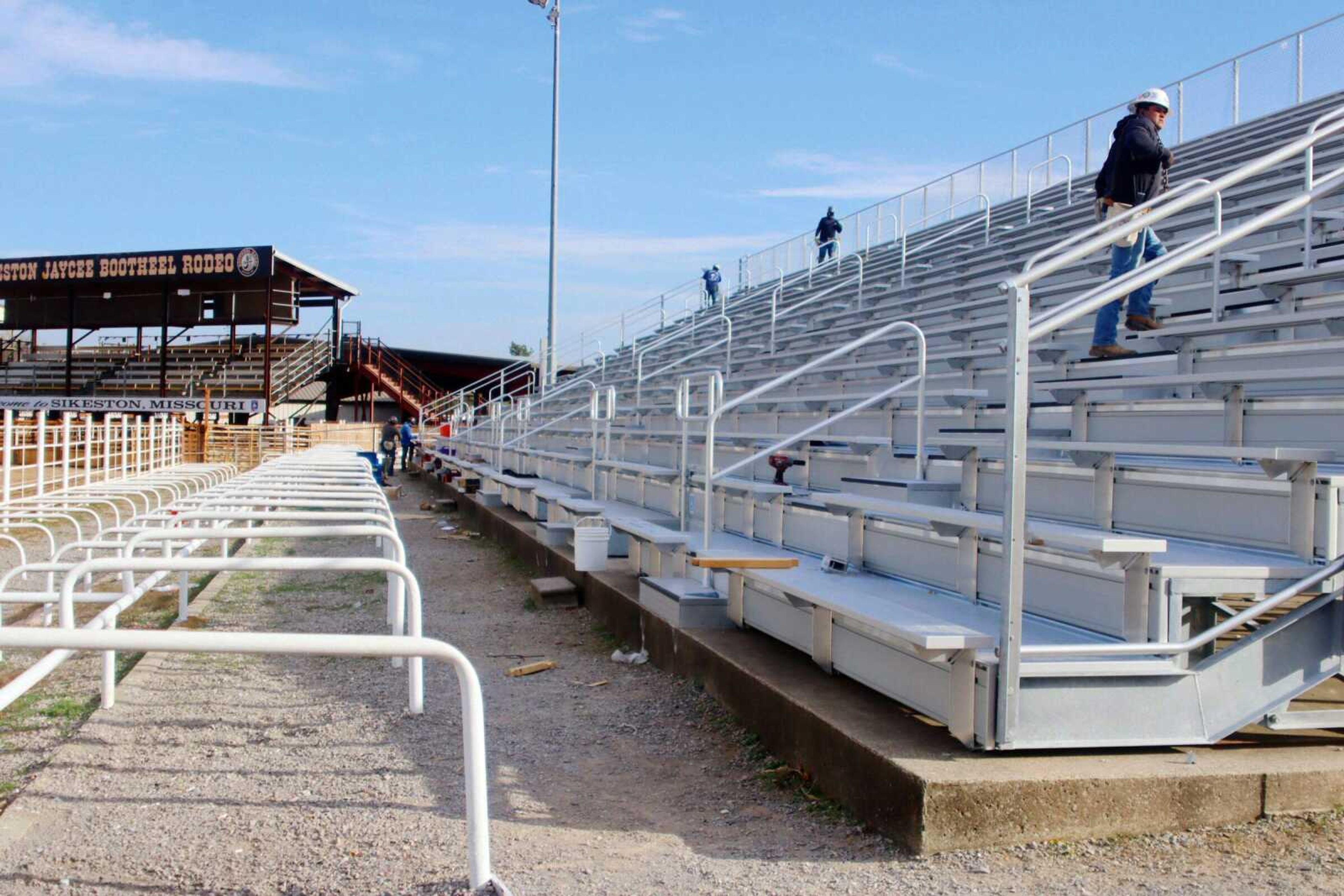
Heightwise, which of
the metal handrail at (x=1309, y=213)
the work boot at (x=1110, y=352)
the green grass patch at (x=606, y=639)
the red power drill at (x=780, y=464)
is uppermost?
the metal handrail at (x=1309, y=213)

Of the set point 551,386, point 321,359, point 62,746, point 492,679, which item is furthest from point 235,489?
point 321,359

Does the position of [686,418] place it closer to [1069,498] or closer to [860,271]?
[1069,498]

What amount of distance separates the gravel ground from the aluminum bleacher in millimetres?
508

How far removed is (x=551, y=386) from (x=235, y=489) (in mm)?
16337

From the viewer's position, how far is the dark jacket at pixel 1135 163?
6.82 m

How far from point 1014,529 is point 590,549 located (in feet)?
17.3

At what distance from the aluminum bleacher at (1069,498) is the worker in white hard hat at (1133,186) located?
161 mm

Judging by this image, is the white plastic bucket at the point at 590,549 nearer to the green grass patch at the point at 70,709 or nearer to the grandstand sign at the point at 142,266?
the green grass patch at the point at 70,709

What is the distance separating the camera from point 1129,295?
7008mm

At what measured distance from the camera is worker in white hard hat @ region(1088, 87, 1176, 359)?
6.66 meters

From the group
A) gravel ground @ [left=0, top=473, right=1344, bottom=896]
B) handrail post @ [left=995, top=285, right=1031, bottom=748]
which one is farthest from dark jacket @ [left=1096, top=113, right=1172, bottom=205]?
gravel ground @ [left=0, top=473, right=1344, bottom=896]

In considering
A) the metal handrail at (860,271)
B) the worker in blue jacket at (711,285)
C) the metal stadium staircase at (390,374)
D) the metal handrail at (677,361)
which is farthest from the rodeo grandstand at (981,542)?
the metal stadium staircase at (390,374)

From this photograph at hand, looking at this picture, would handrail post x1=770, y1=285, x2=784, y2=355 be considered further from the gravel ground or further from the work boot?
the gravel ground

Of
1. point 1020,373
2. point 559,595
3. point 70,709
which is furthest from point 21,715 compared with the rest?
point 1020,373
